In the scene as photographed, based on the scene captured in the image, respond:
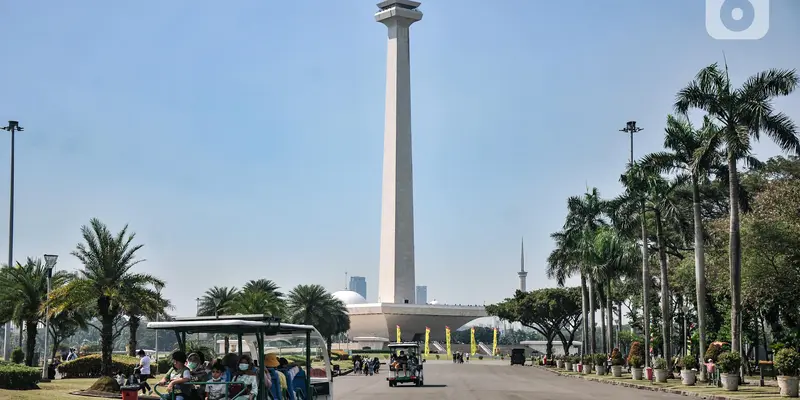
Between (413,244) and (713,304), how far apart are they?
194 feet

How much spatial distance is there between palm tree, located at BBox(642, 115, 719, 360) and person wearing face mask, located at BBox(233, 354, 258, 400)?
28108 millimetres

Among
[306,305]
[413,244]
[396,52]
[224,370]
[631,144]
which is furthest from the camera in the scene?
[413,244]

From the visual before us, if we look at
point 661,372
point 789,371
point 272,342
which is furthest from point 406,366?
point 272,342

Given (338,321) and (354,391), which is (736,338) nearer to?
(354,391)

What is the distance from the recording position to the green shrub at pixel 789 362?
27578 mm

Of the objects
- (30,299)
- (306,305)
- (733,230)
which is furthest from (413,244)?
(733,230)

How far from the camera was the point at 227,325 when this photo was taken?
12.4 metres

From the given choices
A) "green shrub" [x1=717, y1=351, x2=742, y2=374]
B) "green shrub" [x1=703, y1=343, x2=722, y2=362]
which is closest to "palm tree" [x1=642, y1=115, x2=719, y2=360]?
"green shrub" [x1=703, y1=343, x2=722, y2=362]

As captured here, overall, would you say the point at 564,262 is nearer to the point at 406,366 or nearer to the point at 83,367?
the point at 406,366

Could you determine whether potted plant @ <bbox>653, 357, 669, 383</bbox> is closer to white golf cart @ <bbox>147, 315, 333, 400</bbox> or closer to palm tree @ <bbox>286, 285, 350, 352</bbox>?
white golf cart @ <bbox>147, 315, 333, 400</bbox>

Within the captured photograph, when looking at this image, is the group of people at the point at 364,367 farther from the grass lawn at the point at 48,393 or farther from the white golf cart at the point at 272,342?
the white golf cart at the point at 272,342

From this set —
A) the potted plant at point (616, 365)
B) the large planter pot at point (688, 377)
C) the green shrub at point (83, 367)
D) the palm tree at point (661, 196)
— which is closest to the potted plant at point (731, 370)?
the large planter pot at point (688, 377)

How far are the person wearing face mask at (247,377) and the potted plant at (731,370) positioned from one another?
24188 millimetres

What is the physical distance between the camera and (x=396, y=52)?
109125 millimetres
